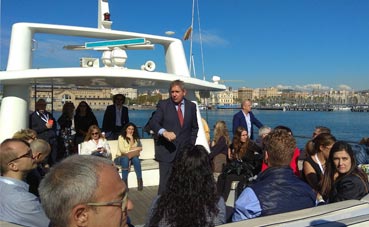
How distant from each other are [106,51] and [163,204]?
4.67 metres

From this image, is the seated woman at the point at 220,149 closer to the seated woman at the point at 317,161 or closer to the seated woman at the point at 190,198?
the seated woman at the point at 317,161

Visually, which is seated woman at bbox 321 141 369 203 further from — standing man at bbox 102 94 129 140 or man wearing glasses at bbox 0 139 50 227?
standing man at bbox 102 94 129 140

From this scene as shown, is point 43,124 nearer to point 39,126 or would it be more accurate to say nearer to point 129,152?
point 39,126

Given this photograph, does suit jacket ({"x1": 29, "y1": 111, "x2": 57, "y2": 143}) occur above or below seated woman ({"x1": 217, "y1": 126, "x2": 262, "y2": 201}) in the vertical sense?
above

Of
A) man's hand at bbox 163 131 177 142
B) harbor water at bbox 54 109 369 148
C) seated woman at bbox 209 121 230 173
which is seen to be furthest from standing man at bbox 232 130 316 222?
harbor water at bbox 54 109 369 148

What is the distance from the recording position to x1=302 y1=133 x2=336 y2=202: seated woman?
13.7 feet

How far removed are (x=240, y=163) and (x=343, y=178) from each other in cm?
184

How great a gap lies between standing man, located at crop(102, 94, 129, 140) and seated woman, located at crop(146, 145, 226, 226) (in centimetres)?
504

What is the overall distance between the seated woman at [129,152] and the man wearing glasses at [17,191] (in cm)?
353

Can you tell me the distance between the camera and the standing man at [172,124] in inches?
190

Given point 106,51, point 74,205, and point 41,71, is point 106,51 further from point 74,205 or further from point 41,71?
point 74,205

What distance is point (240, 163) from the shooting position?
16.1 ft

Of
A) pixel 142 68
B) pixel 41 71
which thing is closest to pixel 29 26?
pixel 41 71

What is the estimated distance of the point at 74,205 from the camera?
1409 mm
